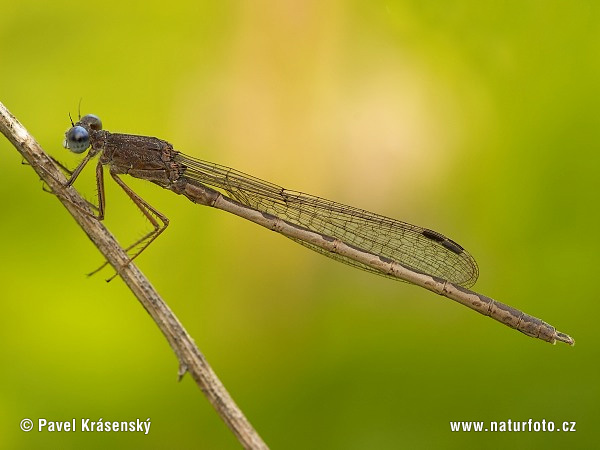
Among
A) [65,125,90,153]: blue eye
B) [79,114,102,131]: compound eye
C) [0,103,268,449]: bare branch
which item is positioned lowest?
[0,103,268,449]: bare branch

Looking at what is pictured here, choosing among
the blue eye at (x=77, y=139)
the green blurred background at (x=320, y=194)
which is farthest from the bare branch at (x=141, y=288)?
the blue eye at (x=77, y=139)

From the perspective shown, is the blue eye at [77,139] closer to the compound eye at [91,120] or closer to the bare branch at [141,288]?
the compound eye at [91,120]

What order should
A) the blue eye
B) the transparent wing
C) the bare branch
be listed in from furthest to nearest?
the transparent wing < the blue eye < the bare branch

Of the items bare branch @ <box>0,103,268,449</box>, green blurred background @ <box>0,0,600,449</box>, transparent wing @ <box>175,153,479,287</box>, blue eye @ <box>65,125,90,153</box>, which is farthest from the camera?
transparent wing @ <box>175,153,479,287</box>

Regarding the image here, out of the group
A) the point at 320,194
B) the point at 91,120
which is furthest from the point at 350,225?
the point at 91,120

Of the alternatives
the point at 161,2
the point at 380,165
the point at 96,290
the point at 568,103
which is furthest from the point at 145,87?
the point at 568,103

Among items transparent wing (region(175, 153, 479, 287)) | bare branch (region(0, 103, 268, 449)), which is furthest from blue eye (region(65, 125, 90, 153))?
transparent wing (region(175, 153, 479, 287))

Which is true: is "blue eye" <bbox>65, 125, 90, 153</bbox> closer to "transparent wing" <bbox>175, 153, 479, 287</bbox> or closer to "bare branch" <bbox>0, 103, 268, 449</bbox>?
"bare branch" <bbox>0, 103, 268, 449</bbox>
